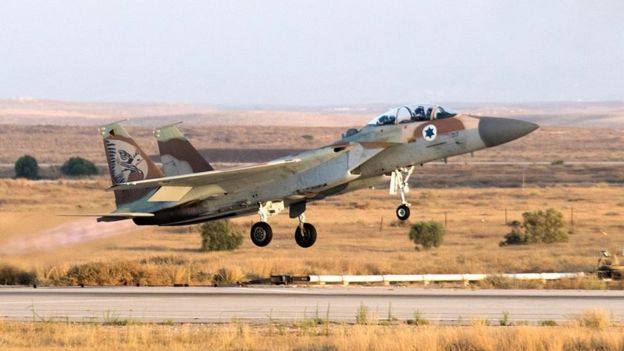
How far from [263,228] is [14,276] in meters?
9.73

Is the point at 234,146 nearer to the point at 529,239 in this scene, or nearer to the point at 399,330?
the point at 529,239

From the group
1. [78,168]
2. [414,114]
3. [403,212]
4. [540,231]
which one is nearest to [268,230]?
[403,212]

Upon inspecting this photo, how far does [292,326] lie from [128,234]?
43.3 feet

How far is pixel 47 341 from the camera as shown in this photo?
22.2 m

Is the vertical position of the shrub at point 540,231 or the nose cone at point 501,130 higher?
the nose cone at point 501,130

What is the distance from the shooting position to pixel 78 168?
367 ft

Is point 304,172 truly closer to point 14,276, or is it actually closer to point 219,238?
point 14,276

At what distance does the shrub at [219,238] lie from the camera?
52.0m

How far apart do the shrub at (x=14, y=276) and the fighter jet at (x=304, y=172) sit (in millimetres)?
5522

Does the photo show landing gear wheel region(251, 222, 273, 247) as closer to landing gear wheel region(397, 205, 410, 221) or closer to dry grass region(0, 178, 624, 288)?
landing gear wheel region(397, 205, 410, 221)

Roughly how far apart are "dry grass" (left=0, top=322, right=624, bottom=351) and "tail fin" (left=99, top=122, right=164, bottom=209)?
1008 cm

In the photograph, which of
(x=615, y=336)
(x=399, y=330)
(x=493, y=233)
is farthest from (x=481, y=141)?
(x=493, y=233)

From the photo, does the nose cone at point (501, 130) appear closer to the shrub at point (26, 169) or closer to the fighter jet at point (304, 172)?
the fighter jet at point (304, 172)

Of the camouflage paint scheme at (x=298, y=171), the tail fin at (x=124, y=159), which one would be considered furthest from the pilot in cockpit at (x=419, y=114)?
the tail fin at (x=124, y=159)
